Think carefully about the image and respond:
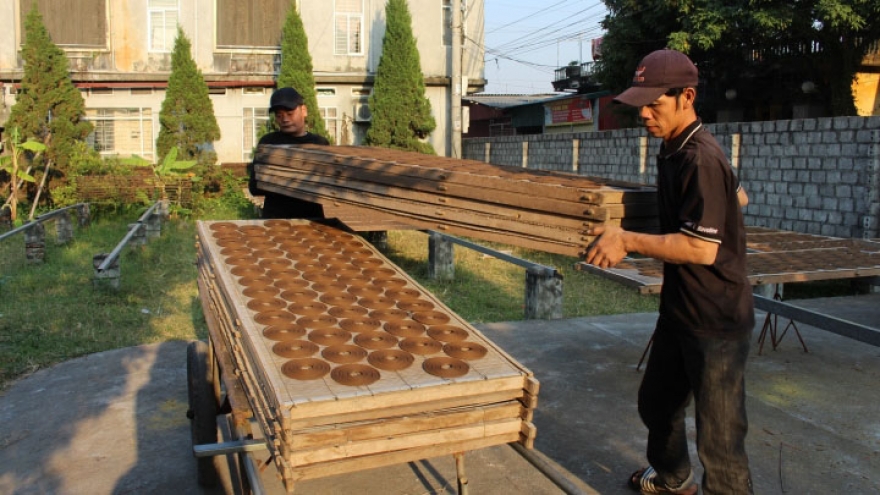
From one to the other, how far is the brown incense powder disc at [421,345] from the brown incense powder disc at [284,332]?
38 centimetres

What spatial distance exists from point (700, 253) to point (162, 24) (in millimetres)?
18864

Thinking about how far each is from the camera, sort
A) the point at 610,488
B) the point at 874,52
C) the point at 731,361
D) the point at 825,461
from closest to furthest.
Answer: the point at 731,361 → the point at 610,488 → the point at 825,461 → the point at 874,52

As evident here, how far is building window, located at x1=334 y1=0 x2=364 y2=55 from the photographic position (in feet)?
64.1

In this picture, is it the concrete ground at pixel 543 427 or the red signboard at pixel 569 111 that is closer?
the concrete ground at pixel 543 427

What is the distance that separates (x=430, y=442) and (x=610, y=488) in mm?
1771

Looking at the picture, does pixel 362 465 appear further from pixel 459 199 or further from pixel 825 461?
pixel 825 461

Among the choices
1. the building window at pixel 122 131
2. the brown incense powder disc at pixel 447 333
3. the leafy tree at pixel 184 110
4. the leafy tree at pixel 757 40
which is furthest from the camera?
the building window at pixel 122 131

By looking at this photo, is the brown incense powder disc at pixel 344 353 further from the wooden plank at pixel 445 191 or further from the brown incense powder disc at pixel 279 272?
the wooden plank at pixel 445 191

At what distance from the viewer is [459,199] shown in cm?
326

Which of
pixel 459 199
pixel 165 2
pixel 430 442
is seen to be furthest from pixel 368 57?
pixel 430 442

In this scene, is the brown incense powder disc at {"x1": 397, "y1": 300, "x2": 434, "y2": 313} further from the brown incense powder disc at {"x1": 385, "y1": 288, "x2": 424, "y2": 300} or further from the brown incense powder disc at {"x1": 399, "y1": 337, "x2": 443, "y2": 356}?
the brown incense powder disc at {"x1": 399, "y1": 337, "x2": 443, "y2": 356}

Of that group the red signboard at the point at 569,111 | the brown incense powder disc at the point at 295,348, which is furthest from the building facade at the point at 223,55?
the brown incense powder disc at the point at 295,348

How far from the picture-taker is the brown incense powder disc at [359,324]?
2.70 m

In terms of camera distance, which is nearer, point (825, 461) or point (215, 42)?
point (825, 461)
